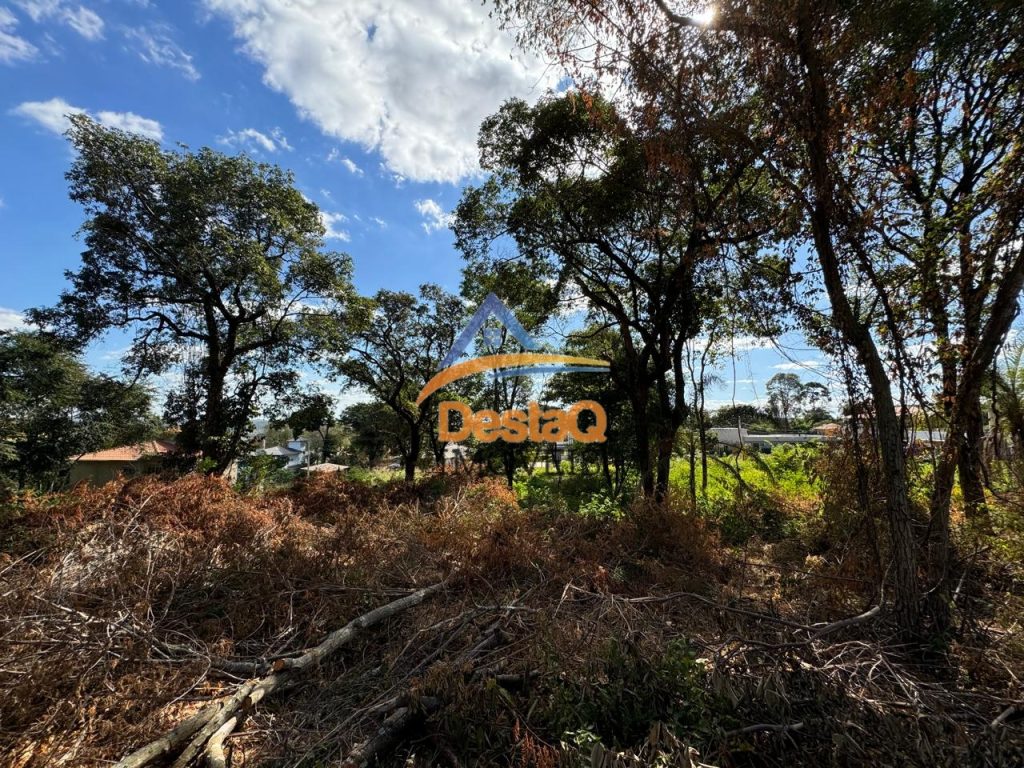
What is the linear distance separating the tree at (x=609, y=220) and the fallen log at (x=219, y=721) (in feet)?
19.5

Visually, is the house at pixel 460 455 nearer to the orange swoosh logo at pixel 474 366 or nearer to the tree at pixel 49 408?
the orange swoosh logo at pixel 474 366

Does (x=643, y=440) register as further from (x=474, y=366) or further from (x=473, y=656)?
(x=474, y=366)

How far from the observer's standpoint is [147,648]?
104 inches

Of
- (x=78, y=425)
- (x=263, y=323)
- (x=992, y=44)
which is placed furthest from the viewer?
(x=78, y=425)

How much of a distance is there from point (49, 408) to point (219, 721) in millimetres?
16707

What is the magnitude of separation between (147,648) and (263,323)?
34.7 feet

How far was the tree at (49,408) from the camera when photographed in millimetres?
10680

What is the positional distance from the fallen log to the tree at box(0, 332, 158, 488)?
468 inches

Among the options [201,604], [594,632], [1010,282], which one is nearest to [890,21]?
[1010,282]

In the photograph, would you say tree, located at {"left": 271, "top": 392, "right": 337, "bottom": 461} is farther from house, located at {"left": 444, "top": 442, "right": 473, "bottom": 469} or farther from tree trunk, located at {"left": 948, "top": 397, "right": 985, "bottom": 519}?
tree trunk, located at {"left": 948, "top": 397, "right": 985, "bottom": 519}

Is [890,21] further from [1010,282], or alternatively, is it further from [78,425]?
[78,425]

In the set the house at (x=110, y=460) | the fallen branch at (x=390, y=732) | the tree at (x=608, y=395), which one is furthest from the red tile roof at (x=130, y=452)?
the fallen branch at (x=390, y=732)

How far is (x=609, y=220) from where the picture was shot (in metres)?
7.24

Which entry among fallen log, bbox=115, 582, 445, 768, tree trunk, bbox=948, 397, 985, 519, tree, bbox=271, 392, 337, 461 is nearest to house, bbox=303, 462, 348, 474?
tree, bbox=271, 392, 337, 461
